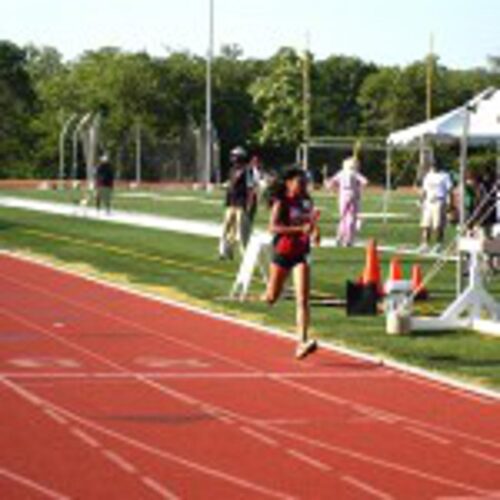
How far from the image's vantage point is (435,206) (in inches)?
1243

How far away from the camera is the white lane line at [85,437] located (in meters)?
10.2

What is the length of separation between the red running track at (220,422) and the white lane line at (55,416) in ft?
0.07

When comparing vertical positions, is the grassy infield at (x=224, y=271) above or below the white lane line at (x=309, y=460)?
below

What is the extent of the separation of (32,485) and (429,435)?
10.1 ft

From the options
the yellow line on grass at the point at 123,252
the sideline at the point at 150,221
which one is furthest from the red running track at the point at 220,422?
the sideline at the point at 150,221

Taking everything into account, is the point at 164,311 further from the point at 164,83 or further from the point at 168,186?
the point at 164,83

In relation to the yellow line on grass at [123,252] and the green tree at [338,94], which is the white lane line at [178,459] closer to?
the yellow line on grass at [123,252]

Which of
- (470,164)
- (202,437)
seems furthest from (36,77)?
(202,437)

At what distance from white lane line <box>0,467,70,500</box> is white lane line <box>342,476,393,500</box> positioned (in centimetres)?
165

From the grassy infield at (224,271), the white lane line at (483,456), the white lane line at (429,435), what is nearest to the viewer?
the white lane line at (483,456)

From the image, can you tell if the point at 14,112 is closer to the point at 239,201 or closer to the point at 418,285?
the point at 239,201

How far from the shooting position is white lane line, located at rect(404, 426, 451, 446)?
10555 mm

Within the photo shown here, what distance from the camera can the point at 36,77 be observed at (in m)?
140

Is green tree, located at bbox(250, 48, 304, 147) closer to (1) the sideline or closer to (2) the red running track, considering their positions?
(1) the sideline
